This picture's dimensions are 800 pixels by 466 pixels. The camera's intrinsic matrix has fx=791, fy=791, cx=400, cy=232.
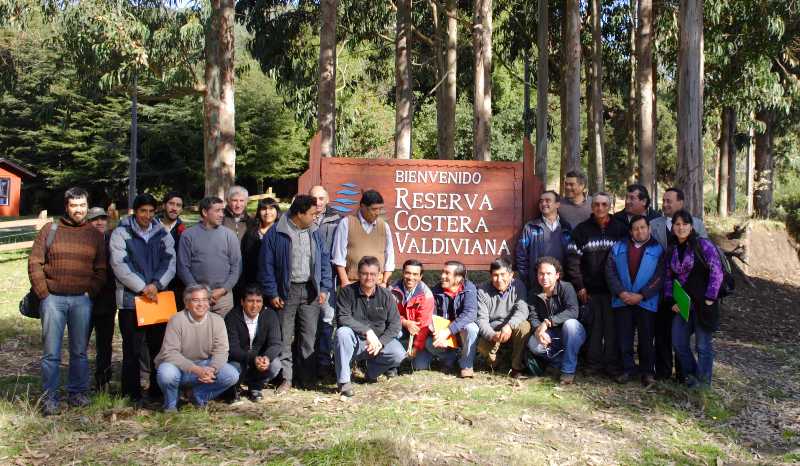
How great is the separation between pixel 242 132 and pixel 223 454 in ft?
113

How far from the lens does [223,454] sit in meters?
5.35

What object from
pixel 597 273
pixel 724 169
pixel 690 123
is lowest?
pixel 597 273

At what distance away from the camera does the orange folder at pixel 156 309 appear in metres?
6.24

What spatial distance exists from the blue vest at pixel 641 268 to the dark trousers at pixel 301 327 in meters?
2.81

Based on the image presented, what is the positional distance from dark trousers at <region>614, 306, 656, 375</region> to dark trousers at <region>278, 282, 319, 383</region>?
9.36 ft

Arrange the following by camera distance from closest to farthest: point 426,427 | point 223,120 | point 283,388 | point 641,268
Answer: point 426,427, point 283,388, point 641,268, point 223,120

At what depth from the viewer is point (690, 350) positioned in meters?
7.32

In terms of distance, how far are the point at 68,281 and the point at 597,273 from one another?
4.65 metres

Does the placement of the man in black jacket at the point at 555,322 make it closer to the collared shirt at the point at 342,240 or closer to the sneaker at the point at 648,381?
the sneaker at the point at 648,381

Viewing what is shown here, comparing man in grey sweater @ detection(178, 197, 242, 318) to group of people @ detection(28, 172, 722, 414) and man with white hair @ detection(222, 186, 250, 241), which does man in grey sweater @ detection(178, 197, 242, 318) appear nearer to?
group of people @ detection(28, 172, 722, 414)

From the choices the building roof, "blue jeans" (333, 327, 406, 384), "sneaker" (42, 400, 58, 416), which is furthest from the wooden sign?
the building roof

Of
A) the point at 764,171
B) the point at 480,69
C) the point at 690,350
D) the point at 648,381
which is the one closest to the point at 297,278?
the point at 648,381

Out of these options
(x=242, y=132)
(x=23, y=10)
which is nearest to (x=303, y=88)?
(x=23, y=10)

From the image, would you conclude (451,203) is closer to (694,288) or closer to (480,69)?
(694,288)
